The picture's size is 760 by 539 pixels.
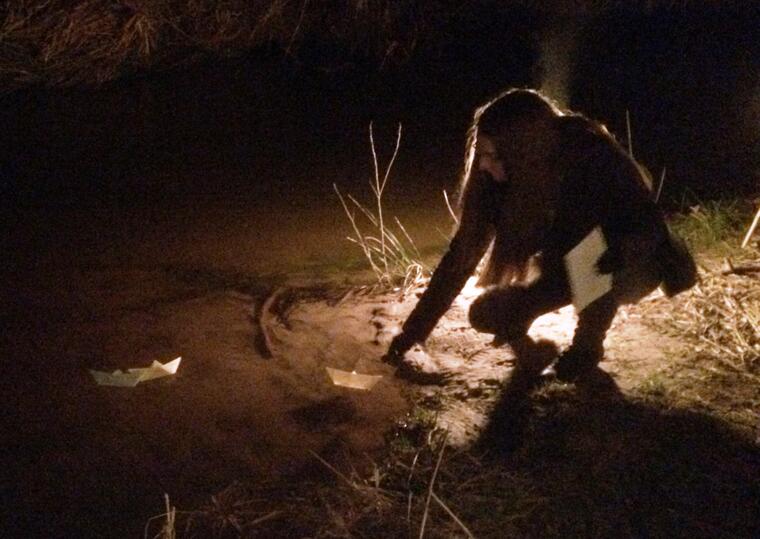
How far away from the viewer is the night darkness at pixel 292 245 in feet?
7.31

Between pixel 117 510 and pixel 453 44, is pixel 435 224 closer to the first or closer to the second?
pixel 117 510

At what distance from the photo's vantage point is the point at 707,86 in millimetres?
8164

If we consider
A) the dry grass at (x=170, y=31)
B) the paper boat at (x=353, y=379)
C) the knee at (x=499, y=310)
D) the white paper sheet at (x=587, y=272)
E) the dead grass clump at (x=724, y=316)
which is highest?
the dry grass at (x=170, y=31)

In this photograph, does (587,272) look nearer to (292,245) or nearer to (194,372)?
(194,372)

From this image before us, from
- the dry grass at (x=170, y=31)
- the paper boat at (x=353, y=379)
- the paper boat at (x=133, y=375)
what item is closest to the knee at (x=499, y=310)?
the paper boat at (x=353, y=379)

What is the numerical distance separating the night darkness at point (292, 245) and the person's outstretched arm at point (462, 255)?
1.04 ft

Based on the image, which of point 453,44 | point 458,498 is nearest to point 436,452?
point 458,498

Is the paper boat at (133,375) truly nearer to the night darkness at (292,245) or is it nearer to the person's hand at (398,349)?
the night darkness at (292,245)

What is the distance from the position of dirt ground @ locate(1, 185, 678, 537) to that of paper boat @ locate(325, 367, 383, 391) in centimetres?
3

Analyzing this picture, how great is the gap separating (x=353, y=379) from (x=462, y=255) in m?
0.63

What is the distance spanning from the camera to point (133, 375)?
2.85 meters

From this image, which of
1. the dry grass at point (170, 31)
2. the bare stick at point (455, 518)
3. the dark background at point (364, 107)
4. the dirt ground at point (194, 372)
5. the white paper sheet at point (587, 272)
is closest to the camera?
the bare stick at point (455, 518)

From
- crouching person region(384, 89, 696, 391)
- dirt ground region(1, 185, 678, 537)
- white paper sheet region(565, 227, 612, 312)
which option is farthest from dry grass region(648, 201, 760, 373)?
white paper sheet region(565, 227, 612, 312)

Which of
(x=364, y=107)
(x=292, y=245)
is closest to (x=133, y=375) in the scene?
(x=292, y=245)
